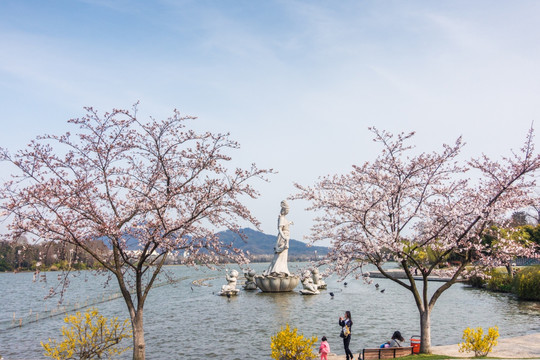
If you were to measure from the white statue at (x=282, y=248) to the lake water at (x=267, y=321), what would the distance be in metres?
2.67

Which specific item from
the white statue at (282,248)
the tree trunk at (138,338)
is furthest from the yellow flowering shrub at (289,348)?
the white statue at (282,248)

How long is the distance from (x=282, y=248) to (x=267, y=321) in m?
16.4

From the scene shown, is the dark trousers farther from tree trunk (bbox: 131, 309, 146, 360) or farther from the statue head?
the statue head

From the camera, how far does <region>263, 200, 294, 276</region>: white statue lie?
4453 cm

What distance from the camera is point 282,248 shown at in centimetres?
4450

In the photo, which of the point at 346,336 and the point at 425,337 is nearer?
→ the point at 425,337

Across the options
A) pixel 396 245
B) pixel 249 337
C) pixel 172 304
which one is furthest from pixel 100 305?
pixel 396 245

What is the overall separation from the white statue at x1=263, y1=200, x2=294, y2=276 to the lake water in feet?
8.77

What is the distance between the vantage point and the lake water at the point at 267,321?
21953 millimetres

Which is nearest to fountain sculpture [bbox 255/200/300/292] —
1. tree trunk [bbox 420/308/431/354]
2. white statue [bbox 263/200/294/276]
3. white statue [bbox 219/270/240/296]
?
white statue [bbox 263/200/294/276]

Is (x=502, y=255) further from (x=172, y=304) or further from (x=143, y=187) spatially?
(x=172, y=304)

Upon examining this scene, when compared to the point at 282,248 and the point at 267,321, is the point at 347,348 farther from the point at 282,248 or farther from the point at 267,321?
the point at 282,248

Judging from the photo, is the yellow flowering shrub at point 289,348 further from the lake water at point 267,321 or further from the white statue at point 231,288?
the white statue at point 231,288

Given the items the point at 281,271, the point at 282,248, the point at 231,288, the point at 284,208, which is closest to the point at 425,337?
the point at 282,248
